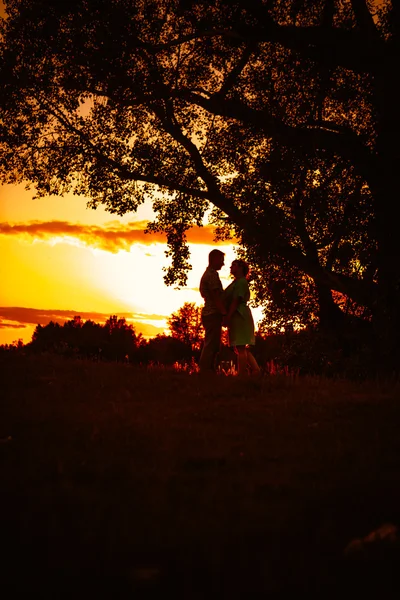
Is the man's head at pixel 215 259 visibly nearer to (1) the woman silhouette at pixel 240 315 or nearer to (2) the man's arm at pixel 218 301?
(1) the woman silhouette at pixel 240 315

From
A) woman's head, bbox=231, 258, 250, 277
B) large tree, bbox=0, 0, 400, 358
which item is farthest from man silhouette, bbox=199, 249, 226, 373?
large tree, bbox=0, 0, 400, 358

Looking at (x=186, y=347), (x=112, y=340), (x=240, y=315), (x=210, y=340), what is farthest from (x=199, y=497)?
(x=186, y=347)

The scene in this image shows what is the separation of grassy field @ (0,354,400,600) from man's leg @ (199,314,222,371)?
3753mm

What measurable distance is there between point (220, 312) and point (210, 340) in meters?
0.65

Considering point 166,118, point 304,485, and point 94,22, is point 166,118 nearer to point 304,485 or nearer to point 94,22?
point 94,22

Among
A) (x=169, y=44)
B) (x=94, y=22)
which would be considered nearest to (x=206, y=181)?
(x=169, y=44)

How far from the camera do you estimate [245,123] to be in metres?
17.0

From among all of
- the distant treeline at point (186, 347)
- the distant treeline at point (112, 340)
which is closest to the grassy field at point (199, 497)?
the distant treeline at point (186, 347)

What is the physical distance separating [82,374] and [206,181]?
24.6 feet

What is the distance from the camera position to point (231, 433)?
7.52 metres

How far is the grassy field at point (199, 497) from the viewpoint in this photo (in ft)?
11.9

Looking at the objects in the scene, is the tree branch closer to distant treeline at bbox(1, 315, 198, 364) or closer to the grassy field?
the grassy field

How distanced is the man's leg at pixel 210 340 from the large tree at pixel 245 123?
4.05 metres

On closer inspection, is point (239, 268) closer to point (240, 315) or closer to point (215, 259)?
point (215, 259)
